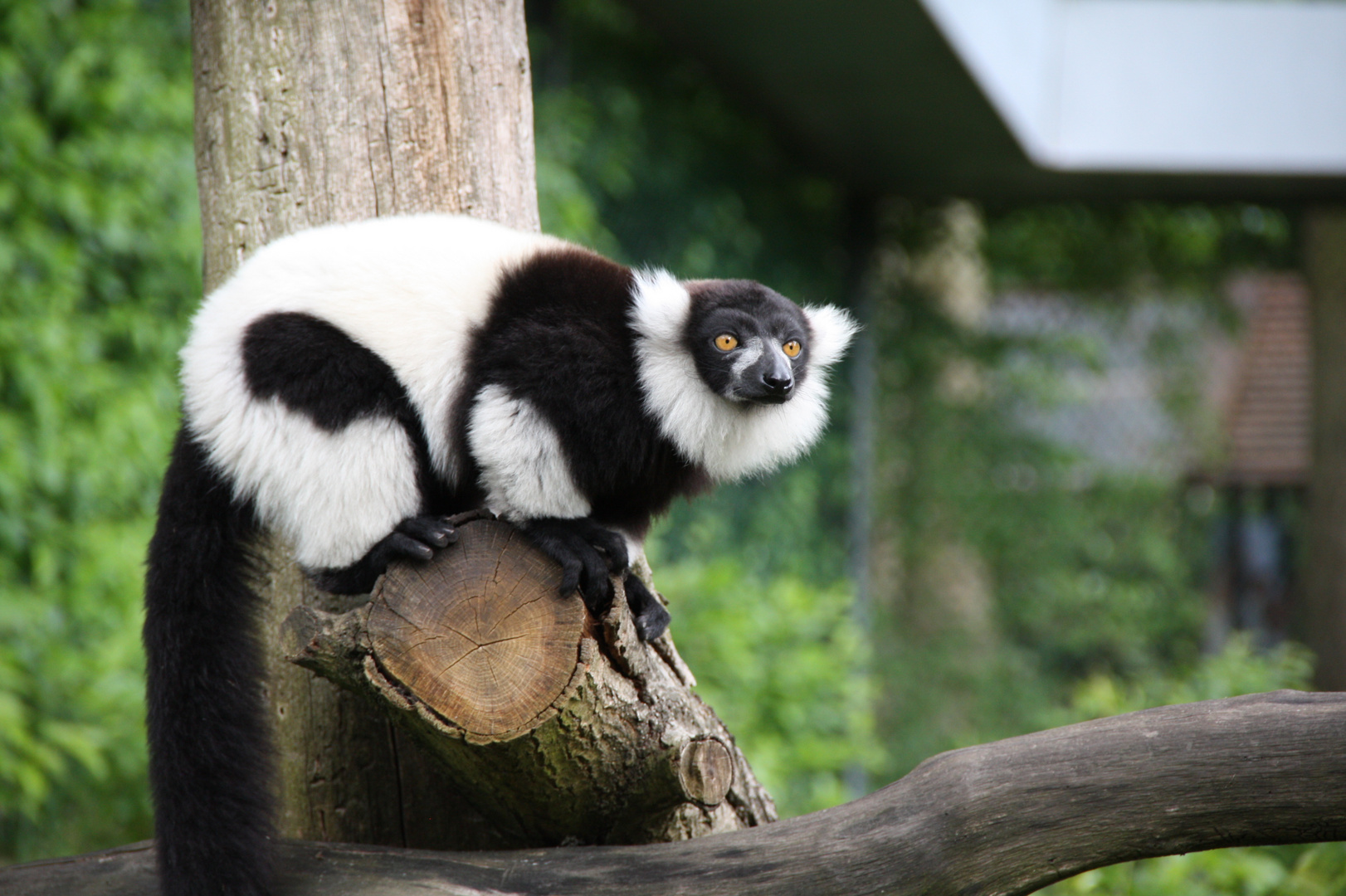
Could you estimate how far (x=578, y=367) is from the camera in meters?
2.71

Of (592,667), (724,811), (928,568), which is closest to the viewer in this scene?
(592,667)

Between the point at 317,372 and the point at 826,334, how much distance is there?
140cm

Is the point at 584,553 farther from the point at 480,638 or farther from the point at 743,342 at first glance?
the point at 743,342

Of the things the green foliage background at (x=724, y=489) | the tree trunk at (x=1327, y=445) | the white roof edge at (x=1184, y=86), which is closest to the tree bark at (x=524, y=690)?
the green foliage background at (x=724, y=489)

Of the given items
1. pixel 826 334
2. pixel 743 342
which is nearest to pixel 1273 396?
pixel 826 334

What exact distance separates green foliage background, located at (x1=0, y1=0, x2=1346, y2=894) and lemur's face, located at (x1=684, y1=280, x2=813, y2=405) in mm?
2386

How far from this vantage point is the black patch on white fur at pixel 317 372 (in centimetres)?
262

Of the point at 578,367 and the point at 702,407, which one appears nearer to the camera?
the point at 578,367

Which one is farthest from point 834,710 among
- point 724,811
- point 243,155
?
point 243,155

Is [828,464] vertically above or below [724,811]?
above

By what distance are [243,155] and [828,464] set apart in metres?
5.19

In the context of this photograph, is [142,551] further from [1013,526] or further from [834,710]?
[1013,526]

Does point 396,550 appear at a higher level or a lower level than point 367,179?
lower

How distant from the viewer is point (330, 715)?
2.95 m
